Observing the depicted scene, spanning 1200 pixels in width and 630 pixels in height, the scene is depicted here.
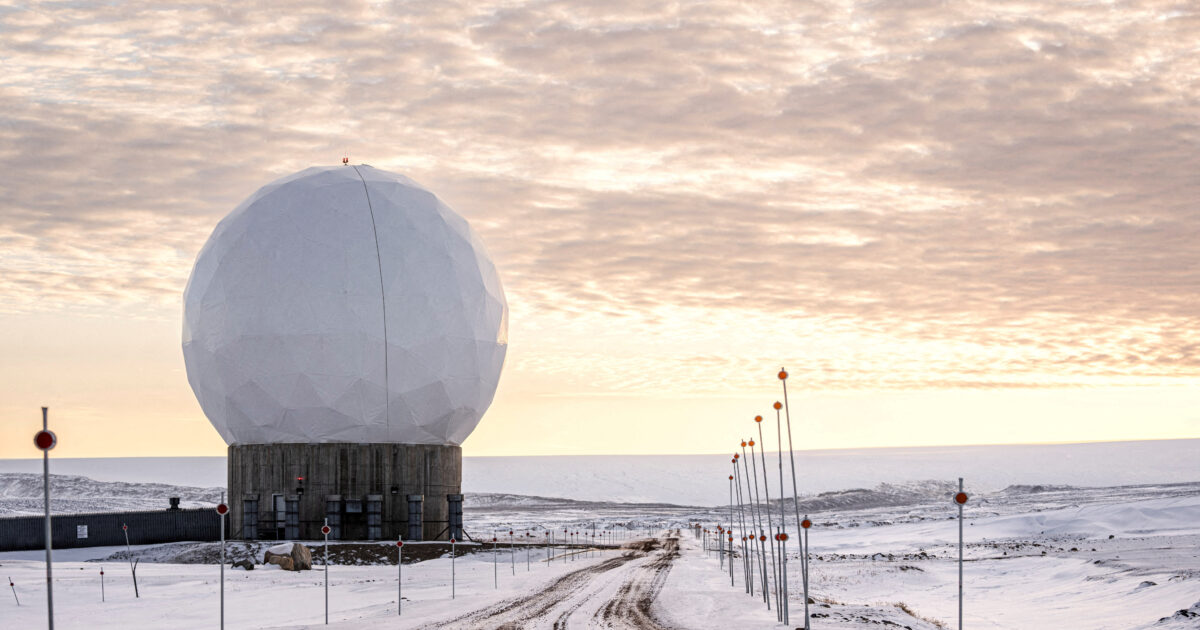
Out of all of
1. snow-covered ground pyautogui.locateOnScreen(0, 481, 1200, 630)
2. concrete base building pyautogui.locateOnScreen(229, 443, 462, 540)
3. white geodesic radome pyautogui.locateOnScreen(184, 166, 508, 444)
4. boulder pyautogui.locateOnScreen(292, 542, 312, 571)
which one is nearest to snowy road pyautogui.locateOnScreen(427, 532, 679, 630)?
snow-covered ground pyautogui.locateOnScreen(0, 481, 1200, 630)

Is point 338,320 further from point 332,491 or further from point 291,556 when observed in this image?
point 291,556

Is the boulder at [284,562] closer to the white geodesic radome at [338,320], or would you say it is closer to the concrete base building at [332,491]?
the concrete base building at [332,491]

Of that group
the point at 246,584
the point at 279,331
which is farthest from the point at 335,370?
the point at 246,584

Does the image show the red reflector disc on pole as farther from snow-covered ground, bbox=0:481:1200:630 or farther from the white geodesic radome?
the white geodesic radome

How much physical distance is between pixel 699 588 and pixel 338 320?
21916 mm

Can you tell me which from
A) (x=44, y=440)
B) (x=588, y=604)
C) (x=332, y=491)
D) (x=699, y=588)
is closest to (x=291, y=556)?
(x=332, y=491)

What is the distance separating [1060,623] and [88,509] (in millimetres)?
86072

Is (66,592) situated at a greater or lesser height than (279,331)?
lesser

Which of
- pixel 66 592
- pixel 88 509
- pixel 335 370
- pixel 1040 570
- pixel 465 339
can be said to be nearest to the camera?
pixel 66 592

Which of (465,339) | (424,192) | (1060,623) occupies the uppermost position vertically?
(424,192)

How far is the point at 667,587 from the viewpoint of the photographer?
1500 inches

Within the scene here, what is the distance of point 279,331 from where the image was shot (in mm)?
52500

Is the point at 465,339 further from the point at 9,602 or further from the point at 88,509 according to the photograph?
the point at 88,509

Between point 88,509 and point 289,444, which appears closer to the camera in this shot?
point 289,444
